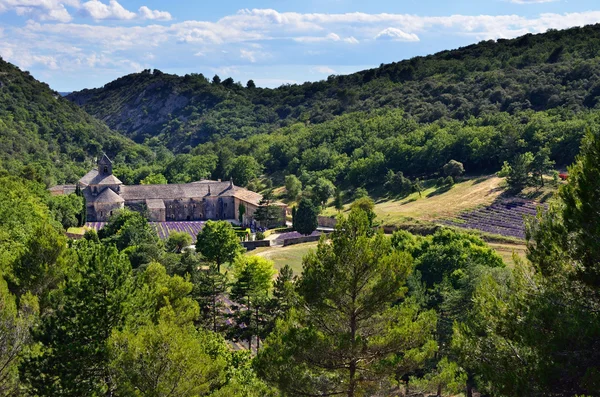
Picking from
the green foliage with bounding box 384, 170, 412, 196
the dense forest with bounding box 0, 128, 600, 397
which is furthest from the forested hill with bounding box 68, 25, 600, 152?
the dense forest with bounding box 0, 128, 600, 397

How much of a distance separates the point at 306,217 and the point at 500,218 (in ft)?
72.0

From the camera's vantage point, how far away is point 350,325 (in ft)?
62.4

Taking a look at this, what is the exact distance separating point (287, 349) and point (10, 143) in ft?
404

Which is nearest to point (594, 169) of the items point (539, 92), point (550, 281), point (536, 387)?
point (550, 281)

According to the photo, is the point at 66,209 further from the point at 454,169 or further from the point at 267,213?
the point at 454,169

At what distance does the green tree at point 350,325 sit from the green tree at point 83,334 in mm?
7261

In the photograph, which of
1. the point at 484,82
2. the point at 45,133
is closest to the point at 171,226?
the point at 45,133

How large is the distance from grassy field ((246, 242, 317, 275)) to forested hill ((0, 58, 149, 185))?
183 feet

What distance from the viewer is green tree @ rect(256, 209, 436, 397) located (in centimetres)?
1853

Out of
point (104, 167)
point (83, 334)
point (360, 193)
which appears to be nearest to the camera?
point (83, 334)

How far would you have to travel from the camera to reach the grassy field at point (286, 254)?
6259cm

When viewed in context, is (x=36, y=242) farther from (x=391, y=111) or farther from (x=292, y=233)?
(x=391, y=111)

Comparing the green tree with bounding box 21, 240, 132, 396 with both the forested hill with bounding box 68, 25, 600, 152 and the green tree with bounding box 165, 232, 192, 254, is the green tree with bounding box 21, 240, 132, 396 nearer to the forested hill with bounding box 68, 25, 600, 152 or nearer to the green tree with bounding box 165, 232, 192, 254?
the green tree with bounding box 165, 232, 192, 254

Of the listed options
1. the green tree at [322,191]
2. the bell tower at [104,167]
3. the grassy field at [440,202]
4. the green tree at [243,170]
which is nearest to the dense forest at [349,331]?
the grassy field at [440,202]
